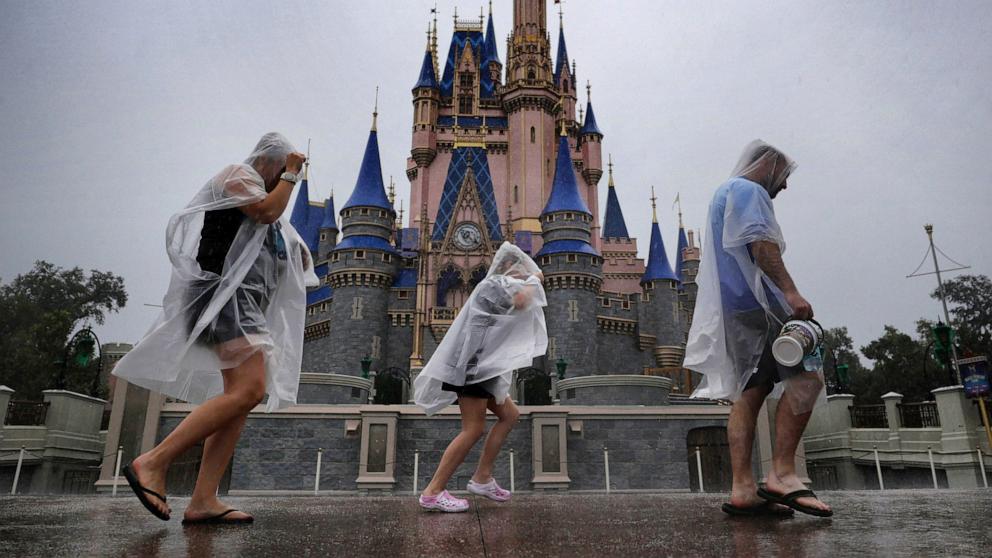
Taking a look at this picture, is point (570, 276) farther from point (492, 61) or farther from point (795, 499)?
point (795, 499)

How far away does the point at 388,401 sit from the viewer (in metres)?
28.1

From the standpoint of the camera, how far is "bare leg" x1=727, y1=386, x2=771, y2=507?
11.4 feet

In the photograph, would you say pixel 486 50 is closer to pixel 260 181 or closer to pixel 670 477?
pixel 670 477

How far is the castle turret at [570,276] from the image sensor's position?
31.7m

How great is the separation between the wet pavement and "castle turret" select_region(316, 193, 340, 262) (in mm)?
40498

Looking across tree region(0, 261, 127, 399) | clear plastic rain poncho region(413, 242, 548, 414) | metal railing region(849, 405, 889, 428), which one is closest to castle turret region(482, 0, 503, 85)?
tree region(0, 261, 127, 399)

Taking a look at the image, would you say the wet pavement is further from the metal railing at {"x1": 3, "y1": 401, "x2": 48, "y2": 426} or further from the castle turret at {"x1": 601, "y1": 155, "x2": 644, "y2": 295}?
the castle turret at {"x1": 601, "y1": 155, "x2": 644, "y2": 295}

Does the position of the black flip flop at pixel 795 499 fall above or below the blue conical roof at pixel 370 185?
below

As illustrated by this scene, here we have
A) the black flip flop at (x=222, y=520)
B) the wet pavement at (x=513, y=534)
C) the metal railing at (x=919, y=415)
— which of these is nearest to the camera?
the wet pavement at (x=513, y=534)

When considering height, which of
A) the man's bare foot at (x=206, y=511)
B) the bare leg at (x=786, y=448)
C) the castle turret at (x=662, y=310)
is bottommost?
the man's bare foot at (x=206, y=511)

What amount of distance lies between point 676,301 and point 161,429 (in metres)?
28.9

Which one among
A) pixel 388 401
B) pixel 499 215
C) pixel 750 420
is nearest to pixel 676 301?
pixel 499 215

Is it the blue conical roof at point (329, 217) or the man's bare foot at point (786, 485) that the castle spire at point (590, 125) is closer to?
the blue conical roof at point (329, 217)

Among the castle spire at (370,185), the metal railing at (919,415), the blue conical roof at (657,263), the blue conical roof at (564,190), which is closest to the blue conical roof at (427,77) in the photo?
the castle spire at (370,185)
